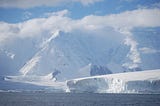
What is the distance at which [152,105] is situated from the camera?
149 m

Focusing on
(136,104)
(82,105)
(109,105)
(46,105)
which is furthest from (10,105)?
(136,104)

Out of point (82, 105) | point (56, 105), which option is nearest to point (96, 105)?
point (82, 105)

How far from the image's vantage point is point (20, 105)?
466 ft

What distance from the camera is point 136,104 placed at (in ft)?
502

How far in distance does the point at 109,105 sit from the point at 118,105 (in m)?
3.28

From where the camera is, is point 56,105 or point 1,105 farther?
point 56,105

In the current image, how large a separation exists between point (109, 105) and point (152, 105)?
15.2 meters

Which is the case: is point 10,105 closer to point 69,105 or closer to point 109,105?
point 69,105

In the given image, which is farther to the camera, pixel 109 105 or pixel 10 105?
pixel 109 105

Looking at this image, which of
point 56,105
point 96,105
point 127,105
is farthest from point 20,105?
point 127,105

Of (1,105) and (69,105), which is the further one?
(69,105)

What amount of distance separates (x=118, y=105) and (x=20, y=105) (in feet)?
115

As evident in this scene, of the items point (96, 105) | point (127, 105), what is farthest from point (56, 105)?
point (127, 105)

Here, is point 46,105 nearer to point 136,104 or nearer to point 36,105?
point 36,105
